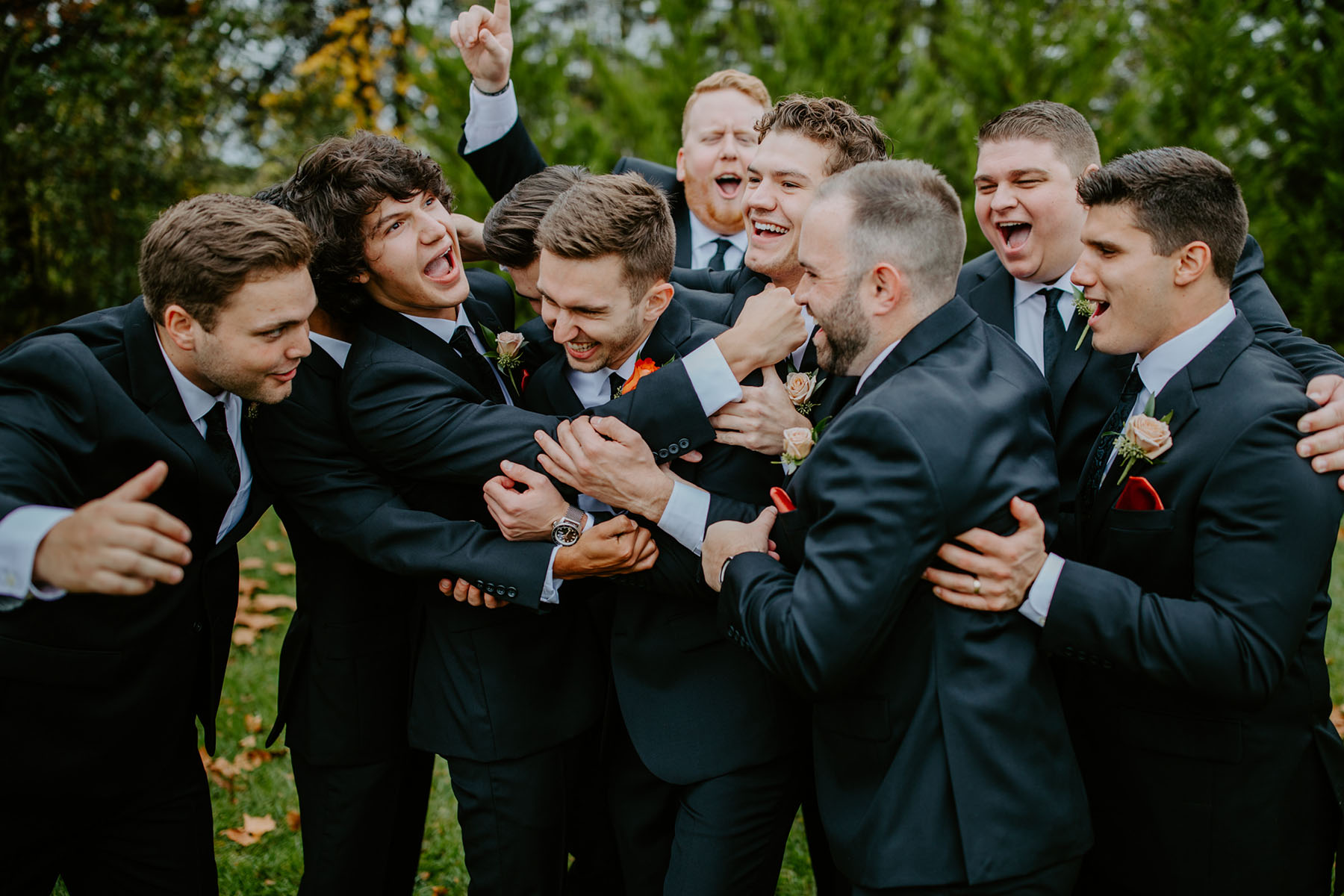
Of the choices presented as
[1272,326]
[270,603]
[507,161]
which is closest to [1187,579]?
[1272,326]

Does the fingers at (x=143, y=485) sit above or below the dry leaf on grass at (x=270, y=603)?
above

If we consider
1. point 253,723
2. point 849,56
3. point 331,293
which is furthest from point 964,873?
point 849,56

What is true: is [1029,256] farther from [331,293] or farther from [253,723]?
[253,723]

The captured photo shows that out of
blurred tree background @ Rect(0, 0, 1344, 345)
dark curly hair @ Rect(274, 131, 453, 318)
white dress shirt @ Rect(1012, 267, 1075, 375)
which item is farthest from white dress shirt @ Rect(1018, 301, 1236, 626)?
blurred tree background @ Rect(0, 0, 1344, 345)

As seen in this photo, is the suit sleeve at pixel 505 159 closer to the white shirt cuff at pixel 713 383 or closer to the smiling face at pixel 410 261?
the smiling face at pixel 410 261

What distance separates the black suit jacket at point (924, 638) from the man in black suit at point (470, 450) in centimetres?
83

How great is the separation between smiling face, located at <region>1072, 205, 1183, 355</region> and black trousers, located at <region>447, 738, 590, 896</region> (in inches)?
93.3

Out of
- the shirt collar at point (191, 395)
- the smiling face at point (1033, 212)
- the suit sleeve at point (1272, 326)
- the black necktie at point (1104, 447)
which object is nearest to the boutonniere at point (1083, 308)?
the smiling face at point (1033, 212)

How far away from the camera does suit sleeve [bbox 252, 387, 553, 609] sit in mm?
3395

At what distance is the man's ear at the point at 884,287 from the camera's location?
279cm

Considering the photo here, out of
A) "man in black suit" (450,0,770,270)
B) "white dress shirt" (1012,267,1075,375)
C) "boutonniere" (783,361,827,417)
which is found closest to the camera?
"boutonniere" (783,361,827,417)

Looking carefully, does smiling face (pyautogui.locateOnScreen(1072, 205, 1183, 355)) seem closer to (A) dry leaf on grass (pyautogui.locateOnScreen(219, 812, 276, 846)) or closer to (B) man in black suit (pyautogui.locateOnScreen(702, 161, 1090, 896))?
(B) man in black suit (pyautogui.locateOnScreen(702, 161, 1090, 896))

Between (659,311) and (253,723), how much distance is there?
417cm

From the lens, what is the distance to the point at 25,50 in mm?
10641
